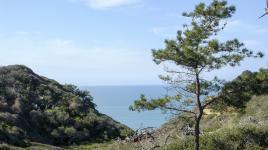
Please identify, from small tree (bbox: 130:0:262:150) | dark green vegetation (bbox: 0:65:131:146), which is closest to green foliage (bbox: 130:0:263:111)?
small tree (bbox: 130:0:262:150)

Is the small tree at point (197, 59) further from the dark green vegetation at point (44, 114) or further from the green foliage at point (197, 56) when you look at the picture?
the dark green vegetation at point (44, 114)

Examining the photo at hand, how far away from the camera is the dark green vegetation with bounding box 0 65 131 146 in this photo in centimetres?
6812

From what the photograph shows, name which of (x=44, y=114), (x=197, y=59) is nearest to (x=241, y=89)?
(x=197, y=59)

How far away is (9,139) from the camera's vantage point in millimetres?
57094

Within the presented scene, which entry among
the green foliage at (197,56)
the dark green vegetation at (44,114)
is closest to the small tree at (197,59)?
the green foliage at (197,56)

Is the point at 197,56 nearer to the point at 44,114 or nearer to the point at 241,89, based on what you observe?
the point at 241,89

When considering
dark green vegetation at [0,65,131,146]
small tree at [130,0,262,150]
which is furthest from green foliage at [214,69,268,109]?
dark green vegetation at [0,65,131,146]

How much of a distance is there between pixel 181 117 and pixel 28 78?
213ft

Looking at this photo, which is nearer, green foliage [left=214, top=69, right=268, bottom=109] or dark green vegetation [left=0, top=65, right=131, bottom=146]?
green foliage [left=214, top=69, right=268, bottom=109]

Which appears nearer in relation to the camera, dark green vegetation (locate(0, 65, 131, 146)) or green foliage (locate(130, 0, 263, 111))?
green foliage (locate(130, 0, 263, 111))

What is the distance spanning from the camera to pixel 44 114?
246ft

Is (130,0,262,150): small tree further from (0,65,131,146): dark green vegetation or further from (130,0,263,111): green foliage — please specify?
(0,65,131,146): dark green vegetation

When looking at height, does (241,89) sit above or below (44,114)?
below

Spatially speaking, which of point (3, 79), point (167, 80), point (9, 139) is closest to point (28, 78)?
point (3, 79)
